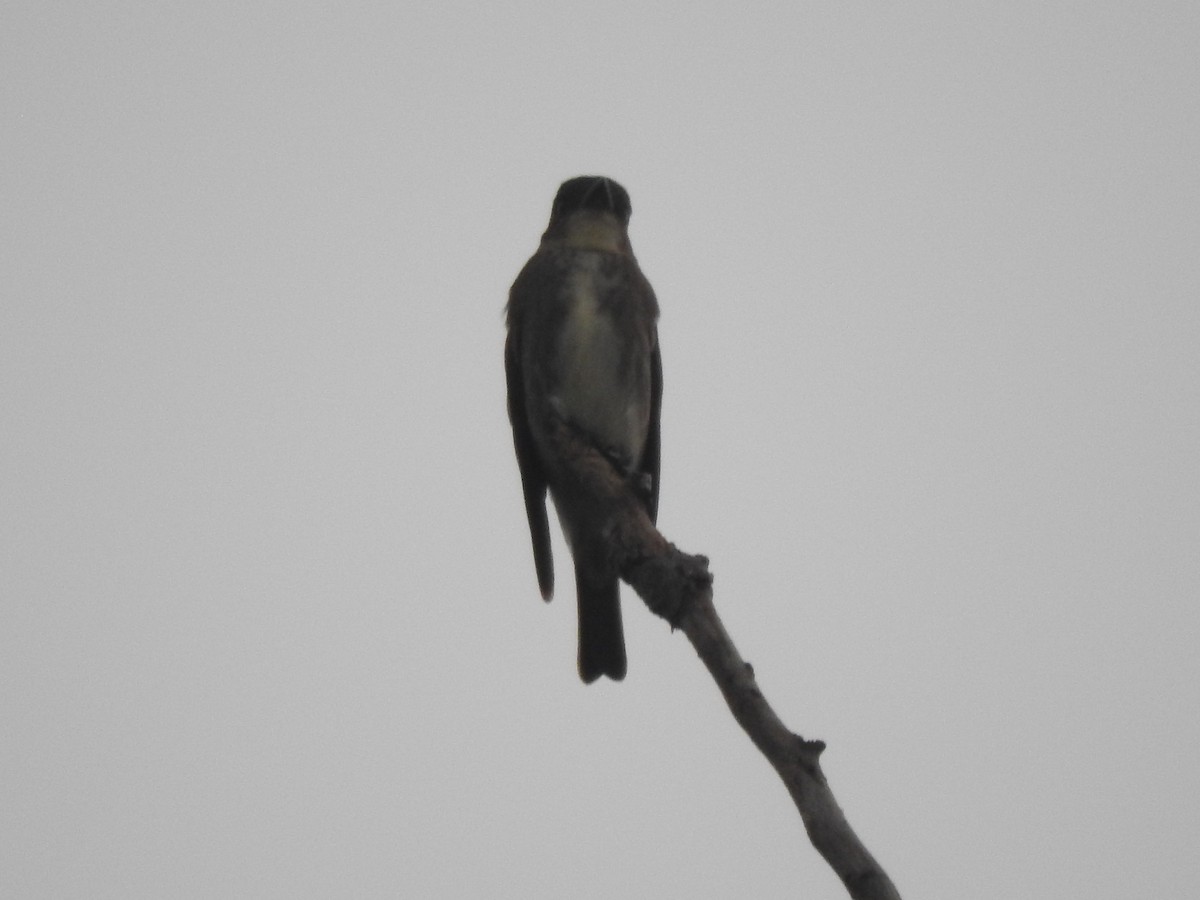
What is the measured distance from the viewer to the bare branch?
1.95 metres

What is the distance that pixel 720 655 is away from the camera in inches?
97.6

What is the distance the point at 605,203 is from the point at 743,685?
426 centimetres

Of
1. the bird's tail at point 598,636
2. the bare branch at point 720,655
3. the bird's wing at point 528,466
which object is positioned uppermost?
the bird's wing at point 528,466

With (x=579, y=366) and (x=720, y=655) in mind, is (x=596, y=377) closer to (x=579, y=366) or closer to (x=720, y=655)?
(x=579, y=366)

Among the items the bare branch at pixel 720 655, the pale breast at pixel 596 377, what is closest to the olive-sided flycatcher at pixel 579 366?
the pale breast at pixel 596 377

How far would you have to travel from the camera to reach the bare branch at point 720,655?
1.95 m

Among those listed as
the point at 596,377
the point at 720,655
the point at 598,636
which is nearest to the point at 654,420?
the point at 596,377

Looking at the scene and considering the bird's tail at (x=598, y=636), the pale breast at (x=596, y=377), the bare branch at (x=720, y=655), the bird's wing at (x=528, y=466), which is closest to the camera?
the bare branch at (x=720, y=655)

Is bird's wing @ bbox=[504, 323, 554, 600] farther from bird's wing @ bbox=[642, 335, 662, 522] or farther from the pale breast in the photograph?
bird's wing @ bbox=[642, 335, 662, 522]

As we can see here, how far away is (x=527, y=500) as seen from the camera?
5742mm

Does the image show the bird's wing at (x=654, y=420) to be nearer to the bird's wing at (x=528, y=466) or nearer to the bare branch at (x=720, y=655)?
the bird's wing at (x=528, y=466)

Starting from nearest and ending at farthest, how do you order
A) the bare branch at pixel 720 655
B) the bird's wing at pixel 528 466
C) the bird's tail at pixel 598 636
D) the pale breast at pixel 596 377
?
the bare branch at pixel 720 655
the bird's tail at pixel 598 636
the pale breast at pixel 596 377
the bird's wing at pixel 528 466

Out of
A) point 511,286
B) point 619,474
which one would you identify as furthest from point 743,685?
point 511,286

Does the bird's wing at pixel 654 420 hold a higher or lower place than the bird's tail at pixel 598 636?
higher
